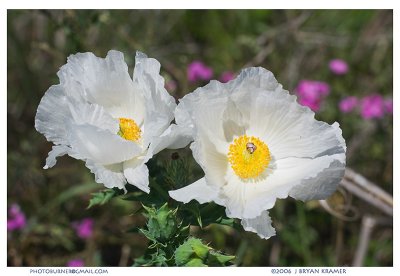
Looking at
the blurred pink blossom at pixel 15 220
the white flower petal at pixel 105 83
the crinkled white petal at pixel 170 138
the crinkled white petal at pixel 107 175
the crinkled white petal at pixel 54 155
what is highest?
the white flower petal at pixel 105 83

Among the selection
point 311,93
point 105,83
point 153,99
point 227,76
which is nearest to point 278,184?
point 153,99

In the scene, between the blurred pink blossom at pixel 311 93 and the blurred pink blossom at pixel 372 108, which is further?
the blurred pink blossom at pixel 372 108

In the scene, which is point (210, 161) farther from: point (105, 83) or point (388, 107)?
point (388, 107)

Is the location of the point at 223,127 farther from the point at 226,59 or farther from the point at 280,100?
the point at 226,59

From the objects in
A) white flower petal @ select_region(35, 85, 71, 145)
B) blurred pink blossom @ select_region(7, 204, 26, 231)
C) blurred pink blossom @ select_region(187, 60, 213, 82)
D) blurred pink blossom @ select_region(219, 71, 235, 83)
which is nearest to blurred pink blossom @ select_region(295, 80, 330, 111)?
blurred pink blossom @ select_region(219, 71, 235, 83)

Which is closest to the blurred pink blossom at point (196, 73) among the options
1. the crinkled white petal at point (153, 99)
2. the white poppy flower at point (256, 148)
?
the white poppy flower at point (256, 148)

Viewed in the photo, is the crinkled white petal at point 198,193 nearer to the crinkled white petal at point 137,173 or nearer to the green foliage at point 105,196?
the crinkled white petal at point 137,173

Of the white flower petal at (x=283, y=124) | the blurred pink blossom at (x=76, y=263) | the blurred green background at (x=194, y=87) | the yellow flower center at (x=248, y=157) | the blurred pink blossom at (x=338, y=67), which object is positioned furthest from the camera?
the blurred pink blossom at (x=338, y=67)
